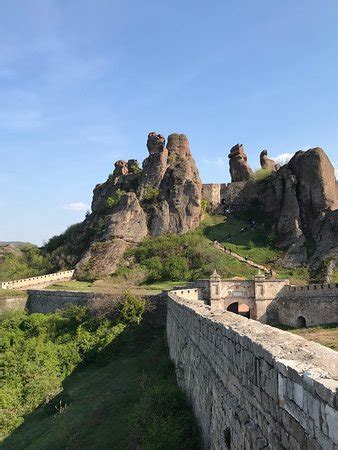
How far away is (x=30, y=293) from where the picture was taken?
42156 millimetres

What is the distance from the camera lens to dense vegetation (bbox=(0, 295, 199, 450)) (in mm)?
13157

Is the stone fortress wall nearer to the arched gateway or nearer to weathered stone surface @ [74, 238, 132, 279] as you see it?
the arched gateway

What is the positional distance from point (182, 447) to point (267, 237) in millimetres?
38728

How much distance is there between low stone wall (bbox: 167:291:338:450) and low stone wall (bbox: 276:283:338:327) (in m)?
18.4

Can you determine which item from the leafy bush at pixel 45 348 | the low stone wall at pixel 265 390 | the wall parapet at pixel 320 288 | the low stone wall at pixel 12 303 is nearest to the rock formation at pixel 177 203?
the low stone wall at pixel 12 303

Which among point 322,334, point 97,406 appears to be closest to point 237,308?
point 322,334

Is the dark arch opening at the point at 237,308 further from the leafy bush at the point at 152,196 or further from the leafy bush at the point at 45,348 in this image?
the leafy bush at the point at 152,196

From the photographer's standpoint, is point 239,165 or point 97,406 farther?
point 239,165

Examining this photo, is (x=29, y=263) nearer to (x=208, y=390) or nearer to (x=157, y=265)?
(x=157, y=265)

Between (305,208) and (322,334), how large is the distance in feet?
81.3

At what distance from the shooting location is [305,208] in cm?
4538

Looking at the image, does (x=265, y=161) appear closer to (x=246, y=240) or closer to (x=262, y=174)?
(x=262, y=174)

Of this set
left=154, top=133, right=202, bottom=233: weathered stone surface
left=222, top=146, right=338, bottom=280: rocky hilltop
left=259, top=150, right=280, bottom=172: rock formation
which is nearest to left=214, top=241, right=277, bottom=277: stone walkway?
left=222, top=146, right=338, bottom=280: rocky hilltop

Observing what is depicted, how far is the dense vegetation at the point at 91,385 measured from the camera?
518 inches
